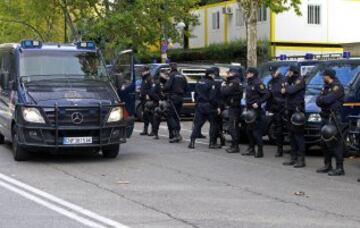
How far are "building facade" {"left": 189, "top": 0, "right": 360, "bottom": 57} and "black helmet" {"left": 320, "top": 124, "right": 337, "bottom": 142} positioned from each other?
3035 centimetres

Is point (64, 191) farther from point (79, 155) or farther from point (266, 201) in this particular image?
point (79, 155)

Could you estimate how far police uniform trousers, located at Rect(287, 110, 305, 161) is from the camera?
39.2 feet

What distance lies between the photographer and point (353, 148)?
11375 mm

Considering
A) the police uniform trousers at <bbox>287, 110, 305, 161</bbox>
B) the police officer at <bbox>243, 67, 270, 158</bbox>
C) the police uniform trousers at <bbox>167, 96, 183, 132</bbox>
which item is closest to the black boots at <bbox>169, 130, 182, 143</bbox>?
the police uniform trousers at <bbox>167, 96, 183, 132</bbox>

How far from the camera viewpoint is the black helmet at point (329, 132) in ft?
35.9

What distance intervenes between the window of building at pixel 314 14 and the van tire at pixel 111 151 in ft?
106

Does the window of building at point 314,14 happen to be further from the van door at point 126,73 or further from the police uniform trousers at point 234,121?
the police uniform trousers at point 234,121

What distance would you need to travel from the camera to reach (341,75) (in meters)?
13.7

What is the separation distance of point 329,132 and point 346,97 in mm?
2330

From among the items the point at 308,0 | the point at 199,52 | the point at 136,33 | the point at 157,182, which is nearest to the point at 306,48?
the point at 308,0

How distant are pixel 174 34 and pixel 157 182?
23037mm

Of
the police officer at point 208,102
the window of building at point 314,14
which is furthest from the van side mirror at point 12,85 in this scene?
the window of building at point 314,14

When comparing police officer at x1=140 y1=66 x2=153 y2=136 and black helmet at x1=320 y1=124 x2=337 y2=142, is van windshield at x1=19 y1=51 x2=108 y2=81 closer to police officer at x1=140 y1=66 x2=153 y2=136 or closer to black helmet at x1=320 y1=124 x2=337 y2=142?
police officer at x1=140 y1=66 x2=153 y2=136

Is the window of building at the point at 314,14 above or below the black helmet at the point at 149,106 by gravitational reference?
above
